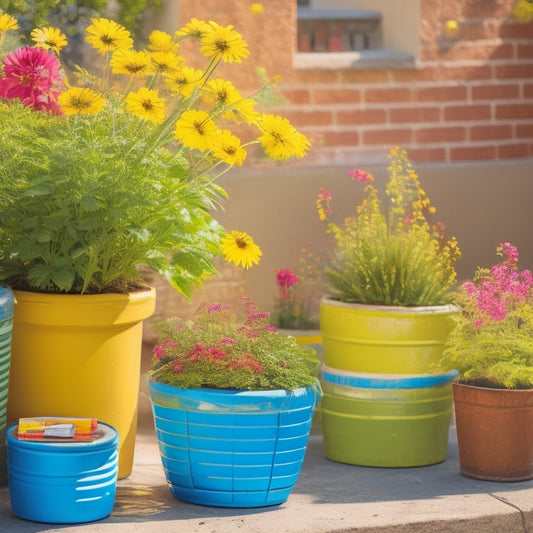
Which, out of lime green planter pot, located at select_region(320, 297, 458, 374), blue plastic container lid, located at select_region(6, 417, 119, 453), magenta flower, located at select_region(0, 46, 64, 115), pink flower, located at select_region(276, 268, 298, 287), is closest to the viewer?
blue plastic container lid, located at select_region(6, 417, 119, 453)

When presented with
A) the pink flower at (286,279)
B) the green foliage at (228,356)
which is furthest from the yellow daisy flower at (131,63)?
the pink flower at (286,279)

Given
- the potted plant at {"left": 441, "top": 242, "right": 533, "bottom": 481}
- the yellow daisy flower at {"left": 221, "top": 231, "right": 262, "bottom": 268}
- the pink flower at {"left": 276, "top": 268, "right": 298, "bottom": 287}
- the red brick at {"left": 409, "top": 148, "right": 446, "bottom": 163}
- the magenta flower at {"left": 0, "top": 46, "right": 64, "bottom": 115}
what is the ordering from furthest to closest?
the red brick at {"left": 409, "top": 148, "right": 446, "bottom": 163}
the pink flower at {"left": 276, "top": 268, "right": 298, "bottom": 287}
the potted plant at {"left": 441, "top": 242, "right": 533, "bottom": 481}
the magenta flower at {"left": 0, "top": 46, "right": 64, "bottom": 115}
the yellow daisy flower at {"left": 221, "top": 231, "right": 262, "bottom": 268}

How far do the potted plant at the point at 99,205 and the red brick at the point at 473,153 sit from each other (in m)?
2.52

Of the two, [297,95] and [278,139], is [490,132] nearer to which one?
[297,95]

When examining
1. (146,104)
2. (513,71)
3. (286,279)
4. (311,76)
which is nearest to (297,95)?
(311,76)

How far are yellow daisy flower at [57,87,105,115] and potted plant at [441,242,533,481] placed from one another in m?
1.49

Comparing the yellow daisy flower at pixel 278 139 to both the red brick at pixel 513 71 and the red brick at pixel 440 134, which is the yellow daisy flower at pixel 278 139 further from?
the red brick at pixel 513 71

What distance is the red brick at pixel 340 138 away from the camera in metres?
5.72

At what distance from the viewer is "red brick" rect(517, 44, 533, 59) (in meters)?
6.05

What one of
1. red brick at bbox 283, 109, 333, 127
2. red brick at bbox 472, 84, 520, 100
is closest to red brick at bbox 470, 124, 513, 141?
red brick at bbox 472, 84, 520, 100

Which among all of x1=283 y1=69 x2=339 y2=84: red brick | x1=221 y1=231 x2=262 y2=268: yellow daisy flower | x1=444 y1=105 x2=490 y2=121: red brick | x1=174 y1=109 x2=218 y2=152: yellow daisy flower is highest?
x1=283 y1=69 x2=339 y2=84: red brick

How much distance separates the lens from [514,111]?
6.09 m

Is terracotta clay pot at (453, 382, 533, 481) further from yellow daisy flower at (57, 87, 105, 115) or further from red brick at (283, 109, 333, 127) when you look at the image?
red brick at (283, 109, 333, 127)

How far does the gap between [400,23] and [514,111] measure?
0.81 meters
